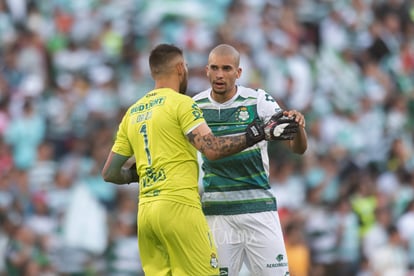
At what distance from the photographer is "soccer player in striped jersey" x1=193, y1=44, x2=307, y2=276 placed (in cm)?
938

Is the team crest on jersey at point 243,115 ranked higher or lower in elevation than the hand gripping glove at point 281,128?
higher

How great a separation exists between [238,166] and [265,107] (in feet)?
1.83

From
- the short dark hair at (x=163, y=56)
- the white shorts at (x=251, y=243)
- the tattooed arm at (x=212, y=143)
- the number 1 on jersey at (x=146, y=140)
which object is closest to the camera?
the tattooed arm at (x=212, y=143)

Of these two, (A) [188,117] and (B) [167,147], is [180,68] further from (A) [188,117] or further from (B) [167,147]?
(B) [167,147]

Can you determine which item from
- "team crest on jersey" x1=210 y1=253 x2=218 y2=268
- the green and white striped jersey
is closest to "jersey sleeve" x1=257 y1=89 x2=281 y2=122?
the green and white striped jersey

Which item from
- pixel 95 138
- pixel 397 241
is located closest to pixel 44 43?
pixel 95 138

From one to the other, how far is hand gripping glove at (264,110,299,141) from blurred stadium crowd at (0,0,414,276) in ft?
20.0

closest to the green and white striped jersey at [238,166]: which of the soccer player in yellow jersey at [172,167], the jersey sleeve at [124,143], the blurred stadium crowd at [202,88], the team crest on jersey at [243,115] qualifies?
the team crest on jersey at [243,115]

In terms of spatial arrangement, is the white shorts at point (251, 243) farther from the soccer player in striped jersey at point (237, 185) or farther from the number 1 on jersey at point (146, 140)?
the number 1 on jersey at point (146, 140)

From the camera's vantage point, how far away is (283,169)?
16047 mm

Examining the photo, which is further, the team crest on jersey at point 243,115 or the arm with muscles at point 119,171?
the team crest on jersey at point 243,115

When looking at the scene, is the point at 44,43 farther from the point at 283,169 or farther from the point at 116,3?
the point at 283,169

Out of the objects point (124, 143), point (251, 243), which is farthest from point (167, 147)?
point (251, 243)

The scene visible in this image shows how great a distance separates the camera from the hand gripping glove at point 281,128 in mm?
8312
